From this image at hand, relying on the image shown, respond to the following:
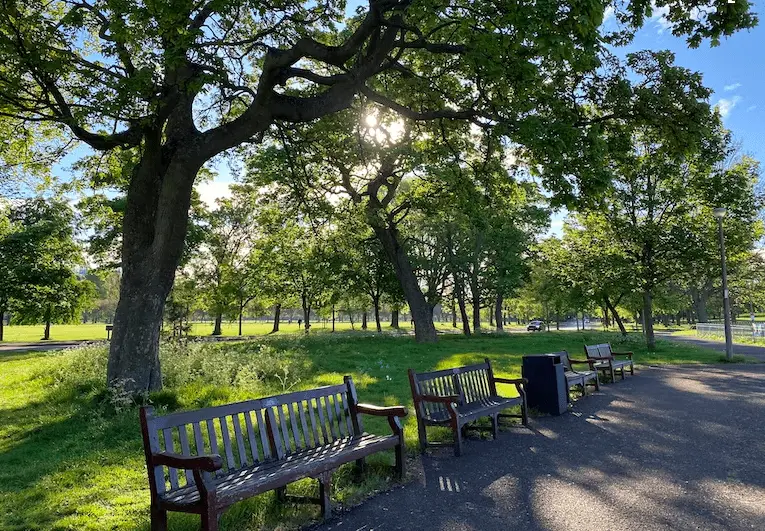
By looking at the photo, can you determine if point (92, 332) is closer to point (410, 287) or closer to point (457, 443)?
point (410, 287)

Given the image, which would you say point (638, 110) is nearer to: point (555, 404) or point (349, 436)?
point (555, 404)

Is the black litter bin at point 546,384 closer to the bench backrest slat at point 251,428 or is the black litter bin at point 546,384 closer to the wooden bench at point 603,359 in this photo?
the wooden bench at point 603,359

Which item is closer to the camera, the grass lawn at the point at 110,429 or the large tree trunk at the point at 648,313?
the grass lawn at the point at 110,429

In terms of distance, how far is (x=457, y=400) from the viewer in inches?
240

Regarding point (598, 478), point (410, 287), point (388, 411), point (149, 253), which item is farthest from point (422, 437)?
point (410, 287)

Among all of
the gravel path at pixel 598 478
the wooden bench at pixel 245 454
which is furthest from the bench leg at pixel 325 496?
the gravel path at pixel 598 478

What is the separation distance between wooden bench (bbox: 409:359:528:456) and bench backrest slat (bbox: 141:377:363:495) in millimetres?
1134

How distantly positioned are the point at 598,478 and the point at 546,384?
3326 mm

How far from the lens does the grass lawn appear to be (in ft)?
13.3

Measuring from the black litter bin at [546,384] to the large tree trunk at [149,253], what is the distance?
6476 millimetres

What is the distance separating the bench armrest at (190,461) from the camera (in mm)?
3172

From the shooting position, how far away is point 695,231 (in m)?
18.5

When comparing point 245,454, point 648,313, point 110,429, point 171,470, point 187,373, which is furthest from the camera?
point 648,313

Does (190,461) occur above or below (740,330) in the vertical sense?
above
